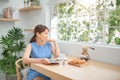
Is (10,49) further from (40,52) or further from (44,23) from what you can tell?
(40,52)

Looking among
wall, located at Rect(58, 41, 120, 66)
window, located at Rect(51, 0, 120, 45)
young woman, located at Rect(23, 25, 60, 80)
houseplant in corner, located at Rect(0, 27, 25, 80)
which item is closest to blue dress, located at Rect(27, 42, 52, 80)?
young woman, located at Rect(23, 25, 60, 80)

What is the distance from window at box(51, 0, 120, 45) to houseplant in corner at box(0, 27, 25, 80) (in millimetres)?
689

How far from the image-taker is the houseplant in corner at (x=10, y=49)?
338 centimetres

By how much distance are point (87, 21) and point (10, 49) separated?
1541 millimetres

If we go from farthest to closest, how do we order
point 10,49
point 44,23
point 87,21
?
point 44,23
point 10,49
point 87,21

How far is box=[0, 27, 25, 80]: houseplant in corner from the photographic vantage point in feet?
11.1

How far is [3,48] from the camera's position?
348cm

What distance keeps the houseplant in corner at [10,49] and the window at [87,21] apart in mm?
689

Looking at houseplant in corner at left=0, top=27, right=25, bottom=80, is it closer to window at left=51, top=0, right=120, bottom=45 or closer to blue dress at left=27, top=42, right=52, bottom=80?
window at left=51, top=0, right=120, bottom=45

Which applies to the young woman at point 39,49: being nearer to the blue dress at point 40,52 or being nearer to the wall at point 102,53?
→ the blue dress at point 40,52

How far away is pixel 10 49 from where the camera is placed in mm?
3447

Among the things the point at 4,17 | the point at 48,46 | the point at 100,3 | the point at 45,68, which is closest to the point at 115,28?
the point at 100,3

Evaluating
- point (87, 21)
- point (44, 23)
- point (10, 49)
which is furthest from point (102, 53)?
point (10, 49)

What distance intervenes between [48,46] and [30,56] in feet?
0.91
